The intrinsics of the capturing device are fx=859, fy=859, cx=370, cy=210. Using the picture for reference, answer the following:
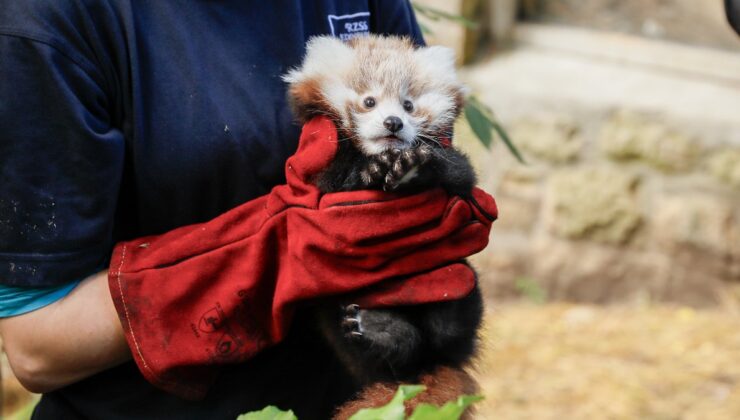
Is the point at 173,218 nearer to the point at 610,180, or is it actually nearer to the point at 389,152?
the point at 389,152

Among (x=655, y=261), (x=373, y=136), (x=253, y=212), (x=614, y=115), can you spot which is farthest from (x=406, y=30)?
(x=655, y=261)

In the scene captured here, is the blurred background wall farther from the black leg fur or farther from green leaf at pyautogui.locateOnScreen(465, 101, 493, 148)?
the black leg fur

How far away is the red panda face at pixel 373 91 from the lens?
1509mm

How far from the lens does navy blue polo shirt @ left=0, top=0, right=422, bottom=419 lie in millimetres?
1280

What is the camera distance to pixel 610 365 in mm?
3645

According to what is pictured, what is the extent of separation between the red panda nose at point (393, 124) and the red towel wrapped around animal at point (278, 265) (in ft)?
0.33

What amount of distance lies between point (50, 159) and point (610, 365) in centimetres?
288

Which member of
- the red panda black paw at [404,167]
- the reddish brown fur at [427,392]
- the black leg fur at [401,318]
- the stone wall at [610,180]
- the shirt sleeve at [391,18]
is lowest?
the stone wall at [610,180]

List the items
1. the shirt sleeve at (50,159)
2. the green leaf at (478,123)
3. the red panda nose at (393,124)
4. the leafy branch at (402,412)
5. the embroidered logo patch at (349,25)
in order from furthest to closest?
the green leaf at (478,123) → the embroidered logo patch at (349,25) → the red panda nose at (393,124) → the shirt sleeve at (50,159) → the leafy branch at (402,412)

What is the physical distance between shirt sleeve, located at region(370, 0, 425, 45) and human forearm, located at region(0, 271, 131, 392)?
2.46 ft

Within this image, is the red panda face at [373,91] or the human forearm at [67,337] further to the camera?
the red panda face at [373,91]

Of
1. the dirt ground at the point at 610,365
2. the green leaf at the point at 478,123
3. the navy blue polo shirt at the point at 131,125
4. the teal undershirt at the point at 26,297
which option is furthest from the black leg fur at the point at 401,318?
the dirt ground at the point at 610,365

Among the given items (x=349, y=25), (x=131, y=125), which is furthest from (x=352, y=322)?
(x=349, y=25)

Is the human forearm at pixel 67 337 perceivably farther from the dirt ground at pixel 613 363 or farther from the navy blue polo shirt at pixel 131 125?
the dirt ground at pixel 613 363
